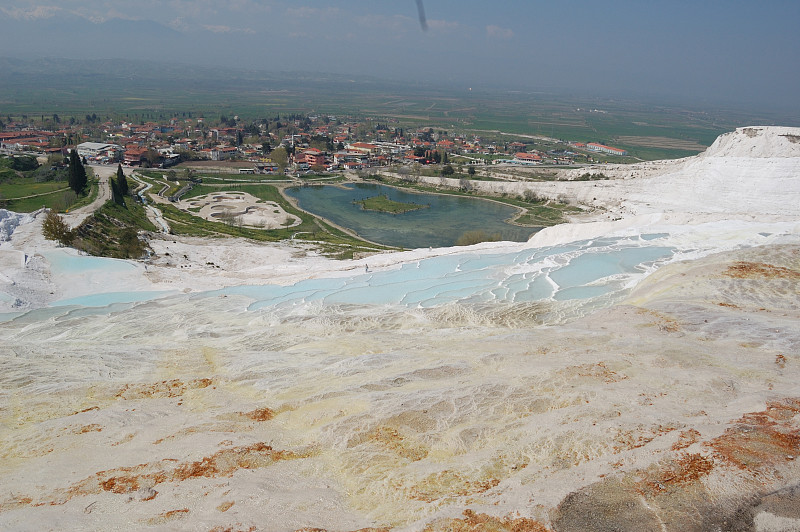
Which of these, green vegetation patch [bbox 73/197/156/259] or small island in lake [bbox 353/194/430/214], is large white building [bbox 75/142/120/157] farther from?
green vegetation patch [bbox 73/197/156/259]

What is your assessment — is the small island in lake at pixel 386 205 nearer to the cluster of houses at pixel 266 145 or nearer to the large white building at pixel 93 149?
the cluster of houses at pixel 266 145

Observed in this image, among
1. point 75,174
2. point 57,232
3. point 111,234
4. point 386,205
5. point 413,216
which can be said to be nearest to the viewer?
point 57,232

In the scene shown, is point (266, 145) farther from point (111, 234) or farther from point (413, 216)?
point (111, 234)

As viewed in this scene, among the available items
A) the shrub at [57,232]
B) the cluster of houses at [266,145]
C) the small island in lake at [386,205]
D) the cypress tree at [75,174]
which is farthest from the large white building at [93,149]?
the shrub at [57,232]

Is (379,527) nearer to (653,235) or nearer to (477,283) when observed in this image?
(477,283)

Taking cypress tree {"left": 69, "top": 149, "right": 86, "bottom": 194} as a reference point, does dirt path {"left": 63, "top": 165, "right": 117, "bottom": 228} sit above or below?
below

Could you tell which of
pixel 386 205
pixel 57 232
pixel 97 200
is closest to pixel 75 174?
pixel 97 200

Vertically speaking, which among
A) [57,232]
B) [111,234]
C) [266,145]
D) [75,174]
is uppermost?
[266,145]

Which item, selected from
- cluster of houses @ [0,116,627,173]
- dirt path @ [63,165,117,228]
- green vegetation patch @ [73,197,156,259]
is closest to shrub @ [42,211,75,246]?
green vegetation patch @ [73,197,156,259]
